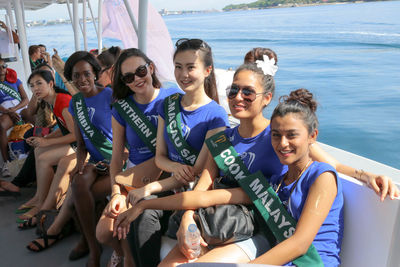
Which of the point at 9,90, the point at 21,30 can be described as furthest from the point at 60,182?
the point at 21,30

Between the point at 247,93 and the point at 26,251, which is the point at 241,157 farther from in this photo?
the point at 26,251

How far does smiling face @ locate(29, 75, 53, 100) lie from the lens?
3215 millimetres

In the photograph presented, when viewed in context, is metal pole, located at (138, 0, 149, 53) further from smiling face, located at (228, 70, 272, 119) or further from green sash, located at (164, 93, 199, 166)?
smiling face, located at (228, 70, 272, 119)

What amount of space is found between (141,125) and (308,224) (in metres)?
1.22

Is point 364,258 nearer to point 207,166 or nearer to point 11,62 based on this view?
point 207,166

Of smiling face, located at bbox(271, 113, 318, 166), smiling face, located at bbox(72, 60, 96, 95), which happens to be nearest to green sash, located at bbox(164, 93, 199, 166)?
smiling face, located at bbox(271, 113, 318, 166)

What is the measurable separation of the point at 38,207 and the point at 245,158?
2.13 m

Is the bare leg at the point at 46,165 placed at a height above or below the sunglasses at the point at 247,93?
below

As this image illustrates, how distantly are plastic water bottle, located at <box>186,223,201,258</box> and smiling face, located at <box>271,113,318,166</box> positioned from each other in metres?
0.47

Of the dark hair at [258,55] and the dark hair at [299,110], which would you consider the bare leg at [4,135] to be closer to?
the dark hair at [258,55]

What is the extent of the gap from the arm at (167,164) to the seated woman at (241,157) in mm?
105

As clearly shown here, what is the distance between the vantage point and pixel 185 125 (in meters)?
2.03

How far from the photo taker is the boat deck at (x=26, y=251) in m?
2.55

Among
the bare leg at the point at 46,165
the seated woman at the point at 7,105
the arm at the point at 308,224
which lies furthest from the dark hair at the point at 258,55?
the seated woman at the point at 7,105
